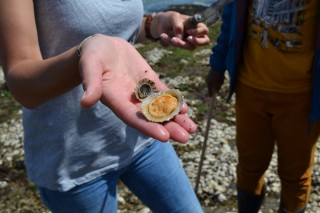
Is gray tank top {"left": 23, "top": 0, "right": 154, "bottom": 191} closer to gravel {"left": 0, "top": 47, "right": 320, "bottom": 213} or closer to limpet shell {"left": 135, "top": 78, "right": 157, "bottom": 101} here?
limpet shell {"left": 135, "top": 78, "right": 157, "bottom": 101}

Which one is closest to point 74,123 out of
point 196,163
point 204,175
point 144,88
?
point 144,88

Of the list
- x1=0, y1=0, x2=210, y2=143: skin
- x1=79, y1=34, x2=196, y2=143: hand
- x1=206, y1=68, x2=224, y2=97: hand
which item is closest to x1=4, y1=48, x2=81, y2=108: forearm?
x1=0, y1=0, x2=210, y2=143: skin

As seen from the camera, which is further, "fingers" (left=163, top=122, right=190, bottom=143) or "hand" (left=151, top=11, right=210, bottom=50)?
"hand" (left=151, top=11, right=210, bottom=50)

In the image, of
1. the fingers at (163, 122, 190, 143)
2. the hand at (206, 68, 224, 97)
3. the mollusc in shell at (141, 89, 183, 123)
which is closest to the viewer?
the fingers at (163, 122, 190, 143)

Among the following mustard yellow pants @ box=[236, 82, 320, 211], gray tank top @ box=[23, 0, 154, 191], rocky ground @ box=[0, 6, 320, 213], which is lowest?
rocky ground @ box=[0, 6, 320, 213]

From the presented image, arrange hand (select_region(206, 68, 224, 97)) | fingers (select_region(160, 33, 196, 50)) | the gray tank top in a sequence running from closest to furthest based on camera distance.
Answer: the gray tank top → fingers (select_region(160, 33, 196, 50)) → hand (select_region(206, 68, 224, 97))

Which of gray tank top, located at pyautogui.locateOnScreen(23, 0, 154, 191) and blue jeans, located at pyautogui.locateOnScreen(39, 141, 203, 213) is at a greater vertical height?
gray tank top, located at pyautogui.locateOnScreen(23, 0, 154, 191)

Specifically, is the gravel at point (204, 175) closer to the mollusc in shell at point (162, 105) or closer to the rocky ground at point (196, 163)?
the rocky ground at point (196, 163)
